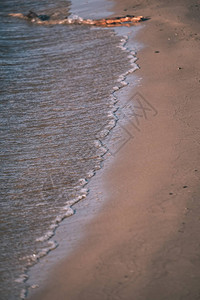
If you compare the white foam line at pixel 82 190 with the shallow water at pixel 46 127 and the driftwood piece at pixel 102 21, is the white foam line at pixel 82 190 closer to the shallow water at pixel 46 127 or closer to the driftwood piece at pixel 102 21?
the shallow water at pixel 46 127

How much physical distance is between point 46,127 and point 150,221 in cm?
271

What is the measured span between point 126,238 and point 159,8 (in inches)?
375

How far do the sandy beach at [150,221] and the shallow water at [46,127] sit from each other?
378 millimetres

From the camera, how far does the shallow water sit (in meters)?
4.46

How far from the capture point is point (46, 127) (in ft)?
21.5

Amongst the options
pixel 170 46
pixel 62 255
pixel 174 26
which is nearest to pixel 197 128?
pixel 62 255

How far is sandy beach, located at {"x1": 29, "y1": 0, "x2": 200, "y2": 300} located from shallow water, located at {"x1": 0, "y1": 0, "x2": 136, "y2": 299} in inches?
Result: 14.9

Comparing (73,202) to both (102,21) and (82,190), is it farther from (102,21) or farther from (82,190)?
(102,21)

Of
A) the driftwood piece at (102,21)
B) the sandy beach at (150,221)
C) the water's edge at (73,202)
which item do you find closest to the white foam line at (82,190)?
the water's edge at (73,202)

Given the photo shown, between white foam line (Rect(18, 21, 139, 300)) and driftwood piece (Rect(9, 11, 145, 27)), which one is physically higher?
white foam line (Rect(18, 21, 139, 300))

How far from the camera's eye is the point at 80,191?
5.04 meters

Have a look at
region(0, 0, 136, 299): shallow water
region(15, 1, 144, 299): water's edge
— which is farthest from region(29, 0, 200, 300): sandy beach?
region(0, 0, 136, 299): shallow water

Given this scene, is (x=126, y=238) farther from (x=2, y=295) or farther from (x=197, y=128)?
(x=197, y=128)

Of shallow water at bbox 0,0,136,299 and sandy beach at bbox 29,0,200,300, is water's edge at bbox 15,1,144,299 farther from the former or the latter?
sandy beach at bbox 29,0,200,300
